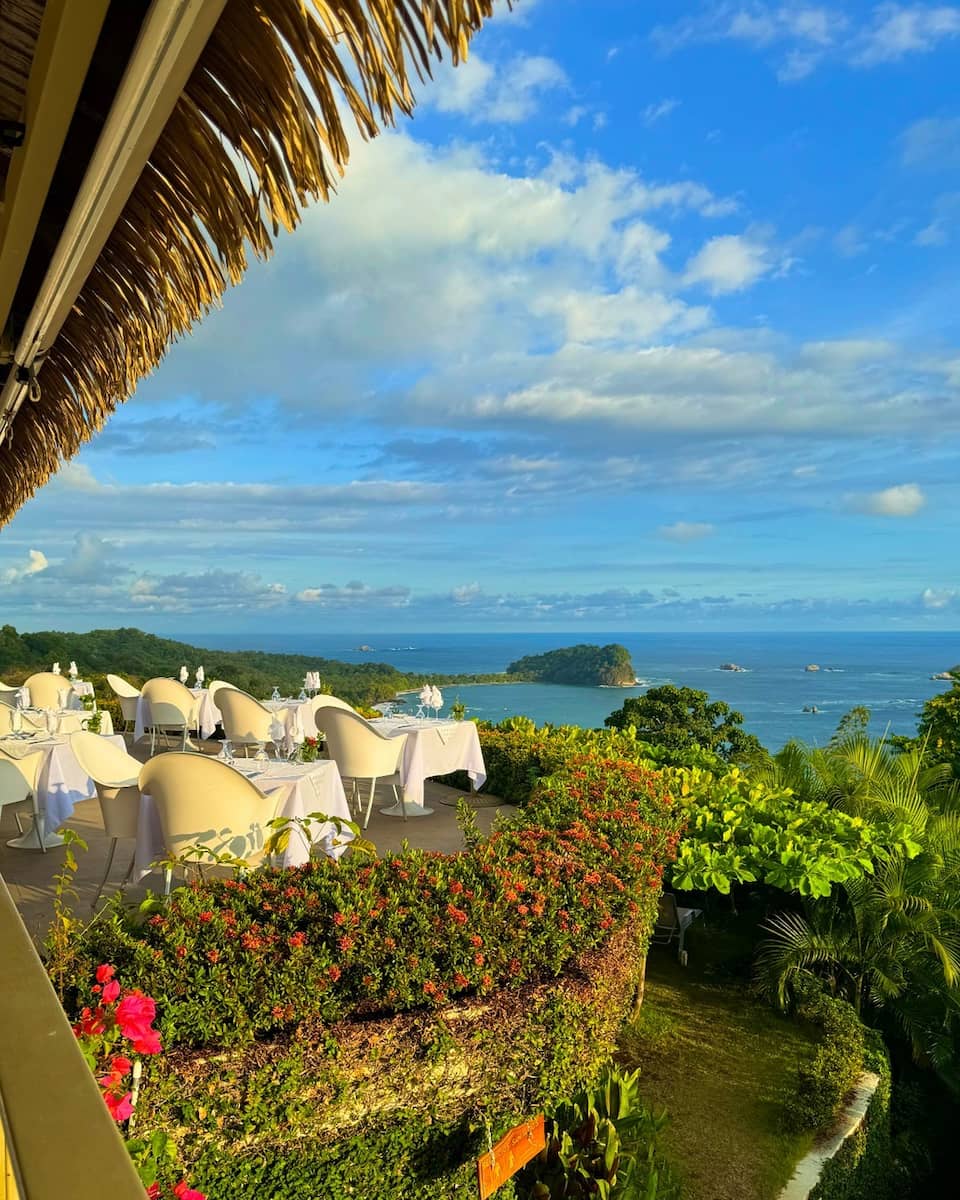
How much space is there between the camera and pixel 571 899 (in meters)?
4.09

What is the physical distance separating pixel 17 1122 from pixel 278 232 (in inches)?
72.8

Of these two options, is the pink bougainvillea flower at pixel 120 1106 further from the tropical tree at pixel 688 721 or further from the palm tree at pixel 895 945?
the tropical tree at pixel 688 721

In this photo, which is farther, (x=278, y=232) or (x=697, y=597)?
(x=697, y=597)

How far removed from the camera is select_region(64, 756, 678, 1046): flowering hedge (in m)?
3.11

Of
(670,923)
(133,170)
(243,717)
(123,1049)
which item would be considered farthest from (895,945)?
(133,170)

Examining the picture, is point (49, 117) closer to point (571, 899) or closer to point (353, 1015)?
point (353, 1015)

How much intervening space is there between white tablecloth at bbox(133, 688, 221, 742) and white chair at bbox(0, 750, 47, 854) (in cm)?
315

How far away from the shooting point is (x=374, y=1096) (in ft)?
10.8

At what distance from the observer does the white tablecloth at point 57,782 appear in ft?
21.0

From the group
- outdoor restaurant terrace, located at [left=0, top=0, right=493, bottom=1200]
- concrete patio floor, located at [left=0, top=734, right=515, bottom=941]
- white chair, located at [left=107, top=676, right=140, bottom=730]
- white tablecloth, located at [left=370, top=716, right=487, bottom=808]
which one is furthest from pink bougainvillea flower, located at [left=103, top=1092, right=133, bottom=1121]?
white chair, located at [left=107, top=676, right=140, bottom=730]

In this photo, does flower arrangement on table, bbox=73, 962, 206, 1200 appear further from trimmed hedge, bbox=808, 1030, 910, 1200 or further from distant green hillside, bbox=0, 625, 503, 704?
distant green hillside, bbox=0, 625, 503, 704

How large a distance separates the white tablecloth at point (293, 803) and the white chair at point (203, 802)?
16 centimetres

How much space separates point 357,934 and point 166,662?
47.7ft

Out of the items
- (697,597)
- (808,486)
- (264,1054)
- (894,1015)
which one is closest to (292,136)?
(264,1054)
